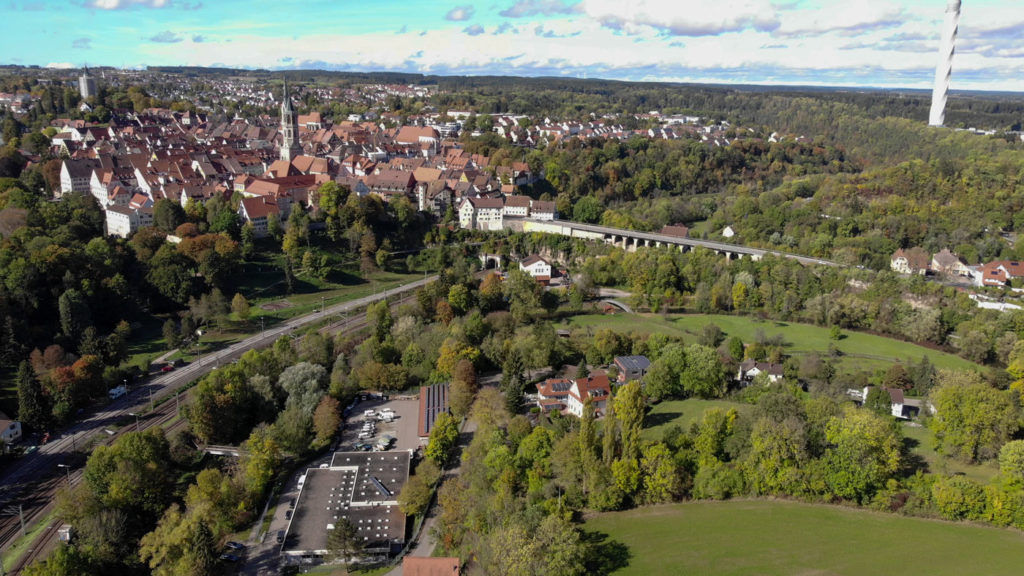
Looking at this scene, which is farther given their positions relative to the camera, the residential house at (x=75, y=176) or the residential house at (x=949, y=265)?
the residential house at (x=75, y=176)

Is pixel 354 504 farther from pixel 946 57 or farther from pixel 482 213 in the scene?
pixel 946 57

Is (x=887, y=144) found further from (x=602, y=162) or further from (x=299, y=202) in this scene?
(x=299, y=202)

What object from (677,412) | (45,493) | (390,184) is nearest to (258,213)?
(390,184)

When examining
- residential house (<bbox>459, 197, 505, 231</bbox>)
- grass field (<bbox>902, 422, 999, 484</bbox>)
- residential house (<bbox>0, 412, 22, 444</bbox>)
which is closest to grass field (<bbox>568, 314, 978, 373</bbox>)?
grass field (<bbox>902, 422, 999, 484</bbox>)

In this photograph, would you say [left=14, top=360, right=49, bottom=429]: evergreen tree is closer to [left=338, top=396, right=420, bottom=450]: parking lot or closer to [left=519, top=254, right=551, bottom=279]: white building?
[left=338, top=396, right=420, bottom=450]: parking lot

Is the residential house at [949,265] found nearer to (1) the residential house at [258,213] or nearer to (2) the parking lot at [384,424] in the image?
(2) the parking lot at [384,424]

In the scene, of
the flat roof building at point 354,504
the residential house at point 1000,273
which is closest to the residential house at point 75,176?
the flat roof building at point 354,504
